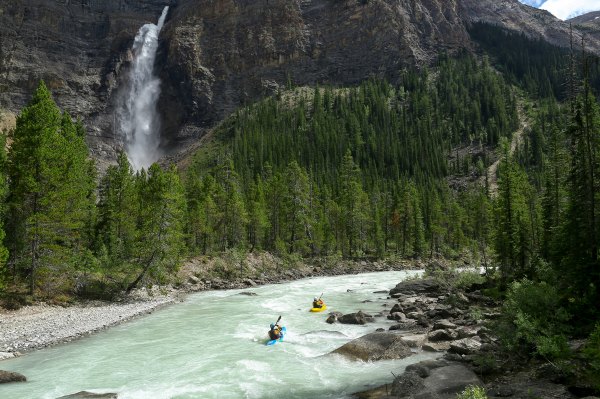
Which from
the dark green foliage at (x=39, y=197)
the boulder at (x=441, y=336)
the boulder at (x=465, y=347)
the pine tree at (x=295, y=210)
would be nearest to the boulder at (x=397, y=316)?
the boulder at (x=441, y=336)

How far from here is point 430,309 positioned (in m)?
25.3

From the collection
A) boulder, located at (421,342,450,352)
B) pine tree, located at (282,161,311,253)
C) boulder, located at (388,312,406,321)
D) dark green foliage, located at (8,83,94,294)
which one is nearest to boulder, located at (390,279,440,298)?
boulder, located at (388,312,406,321)

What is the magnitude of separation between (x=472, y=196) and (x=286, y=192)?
50.9 metres

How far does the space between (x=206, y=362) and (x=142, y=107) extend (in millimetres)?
155855

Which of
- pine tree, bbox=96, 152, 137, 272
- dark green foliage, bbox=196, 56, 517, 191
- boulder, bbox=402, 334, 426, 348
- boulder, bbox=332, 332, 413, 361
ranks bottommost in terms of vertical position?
boulder, bbox=402, 334, 426, 348

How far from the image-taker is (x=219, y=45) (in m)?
172

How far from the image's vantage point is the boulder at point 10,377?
14517 mm

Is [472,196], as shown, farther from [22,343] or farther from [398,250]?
[22,343]

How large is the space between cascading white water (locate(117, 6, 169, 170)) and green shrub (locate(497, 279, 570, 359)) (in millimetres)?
133945

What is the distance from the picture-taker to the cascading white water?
475 ft

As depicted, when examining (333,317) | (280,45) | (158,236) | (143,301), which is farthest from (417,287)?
(280,45)

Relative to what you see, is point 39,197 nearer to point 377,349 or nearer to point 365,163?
point 377,349

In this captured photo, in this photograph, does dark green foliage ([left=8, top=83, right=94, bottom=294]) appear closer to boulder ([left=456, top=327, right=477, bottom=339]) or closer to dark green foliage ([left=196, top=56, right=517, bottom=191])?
boulder ([left=456, top=327, right=477, bottom=339])

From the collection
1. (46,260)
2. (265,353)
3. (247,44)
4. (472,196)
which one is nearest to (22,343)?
(46,260)
